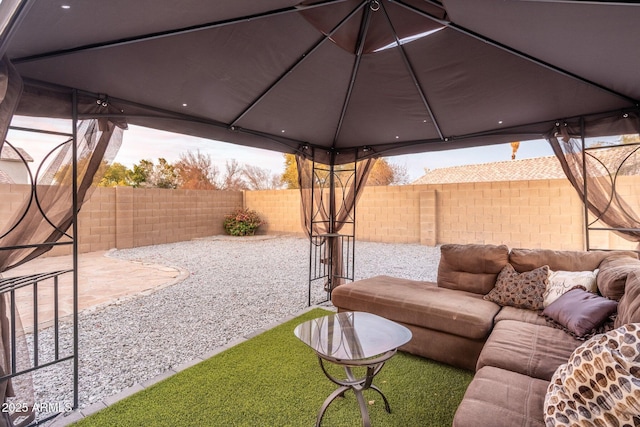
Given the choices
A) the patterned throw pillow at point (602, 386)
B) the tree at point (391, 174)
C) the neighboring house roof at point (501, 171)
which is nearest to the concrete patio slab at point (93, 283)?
the patterned throw pillow at point (602, 386)

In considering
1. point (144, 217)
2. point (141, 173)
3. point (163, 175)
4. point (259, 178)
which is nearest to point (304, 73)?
point (144, 217)

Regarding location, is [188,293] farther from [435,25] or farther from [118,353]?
[435,25]

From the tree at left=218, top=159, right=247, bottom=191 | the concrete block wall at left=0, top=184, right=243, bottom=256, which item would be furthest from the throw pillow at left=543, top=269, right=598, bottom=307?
the tree at left=218, top=159, right=247, bottom=191

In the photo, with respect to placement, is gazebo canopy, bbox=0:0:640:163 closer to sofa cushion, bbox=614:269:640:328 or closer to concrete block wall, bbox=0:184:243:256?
sofa cushion, bbox=614:269:640:328

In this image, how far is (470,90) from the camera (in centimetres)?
254

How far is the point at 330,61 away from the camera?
2.35 m

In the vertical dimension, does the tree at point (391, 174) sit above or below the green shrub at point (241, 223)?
Result: above

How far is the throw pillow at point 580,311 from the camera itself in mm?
1914

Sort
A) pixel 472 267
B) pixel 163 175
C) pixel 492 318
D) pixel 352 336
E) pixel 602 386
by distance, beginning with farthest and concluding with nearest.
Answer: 1. pixel 163 175
2. pixel 472 267
3. pixel 492 318
4. pixel 352 336
5. pixel 602 386

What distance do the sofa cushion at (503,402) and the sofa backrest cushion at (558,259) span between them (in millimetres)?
1518

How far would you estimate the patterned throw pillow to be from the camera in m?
0.96

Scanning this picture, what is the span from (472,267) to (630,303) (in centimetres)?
131

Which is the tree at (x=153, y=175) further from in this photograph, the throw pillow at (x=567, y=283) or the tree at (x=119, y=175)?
the throw pillow at (x=567, y=283)

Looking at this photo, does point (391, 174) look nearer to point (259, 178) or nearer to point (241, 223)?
point (259, 178)
